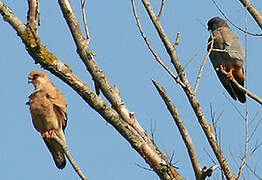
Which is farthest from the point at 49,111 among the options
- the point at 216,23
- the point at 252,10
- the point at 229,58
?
the point at 216,23

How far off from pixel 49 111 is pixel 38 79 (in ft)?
1.50

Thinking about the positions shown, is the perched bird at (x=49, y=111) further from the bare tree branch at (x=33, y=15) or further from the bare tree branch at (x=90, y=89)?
the bare tree branch at (x=33, y=15)

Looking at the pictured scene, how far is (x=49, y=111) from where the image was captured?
19.0 feet

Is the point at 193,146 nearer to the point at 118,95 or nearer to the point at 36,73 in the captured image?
the point at 118,95

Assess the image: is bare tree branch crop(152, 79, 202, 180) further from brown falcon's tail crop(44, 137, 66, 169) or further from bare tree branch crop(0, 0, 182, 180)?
brown falcon's tail crop(44, 137, 66, 169)

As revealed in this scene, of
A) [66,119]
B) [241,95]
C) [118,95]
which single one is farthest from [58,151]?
[241,95]

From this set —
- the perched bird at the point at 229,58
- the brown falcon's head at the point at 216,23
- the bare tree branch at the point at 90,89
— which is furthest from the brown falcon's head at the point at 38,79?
the brown falcon's head at the point at 216,23

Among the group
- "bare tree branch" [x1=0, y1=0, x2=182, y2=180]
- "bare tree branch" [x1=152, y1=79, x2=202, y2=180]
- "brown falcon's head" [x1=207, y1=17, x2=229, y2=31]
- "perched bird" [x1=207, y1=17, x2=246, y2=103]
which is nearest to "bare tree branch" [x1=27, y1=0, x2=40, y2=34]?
"bare tree branch" [x1=0, y1=0, x2=182, y2=180]

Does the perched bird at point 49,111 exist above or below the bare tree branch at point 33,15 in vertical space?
above

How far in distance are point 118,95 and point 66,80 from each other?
53 cm

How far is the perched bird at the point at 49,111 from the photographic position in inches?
227

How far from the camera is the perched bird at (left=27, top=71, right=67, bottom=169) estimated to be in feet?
18.9

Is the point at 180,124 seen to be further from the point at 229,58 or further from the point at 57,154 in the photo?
the point at 229,58

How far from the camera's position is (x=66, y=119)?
233 inches
